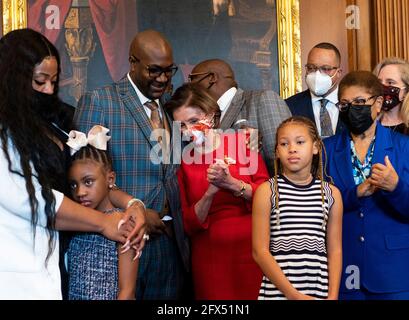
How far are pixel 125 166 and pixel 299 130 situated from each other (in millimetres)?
1026

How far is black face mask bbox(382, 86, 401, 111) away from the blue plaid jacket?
141 centimetres

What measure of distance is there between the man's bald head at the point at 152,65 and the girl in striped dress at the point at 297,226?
881 mm

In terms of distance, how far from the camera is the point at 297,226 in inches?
164

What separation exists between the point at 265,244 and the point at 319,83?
2.00 metres

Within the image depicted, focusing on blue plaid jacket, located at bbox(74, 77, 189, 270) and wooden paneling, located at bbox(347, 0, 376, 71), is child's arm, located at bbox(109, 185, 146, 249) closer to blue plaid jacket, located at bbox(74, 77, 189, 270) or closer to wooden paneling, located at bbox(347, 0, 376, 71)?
blue plaid jacket, located at bbox(74, 77, 189, 270)

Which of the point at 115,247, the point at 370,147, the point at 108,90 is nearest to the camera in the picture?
the point at 115,247

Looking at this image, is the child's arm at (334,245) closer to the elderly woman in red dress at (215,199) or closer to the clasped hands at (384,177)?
the clasped hands at (384,177)

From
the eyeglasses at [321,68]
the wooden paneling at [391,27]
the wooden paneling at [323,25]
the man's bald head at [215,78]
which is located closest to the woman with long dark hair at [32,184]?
the man's bald head at [215,78]

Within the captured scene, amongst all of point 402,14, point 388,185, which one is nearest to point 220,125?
point 388,185

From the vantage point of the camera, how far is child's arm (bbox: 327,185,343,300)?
4.12 meters

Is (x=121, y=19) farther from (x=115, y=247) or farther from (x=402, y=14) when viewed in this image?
(x=115, y=247)

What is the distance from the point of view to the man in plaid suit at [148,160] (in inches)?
187

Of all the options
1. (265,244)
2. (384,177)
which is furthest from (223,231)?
(384,177)

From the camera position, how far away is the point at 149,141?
4.81 m
